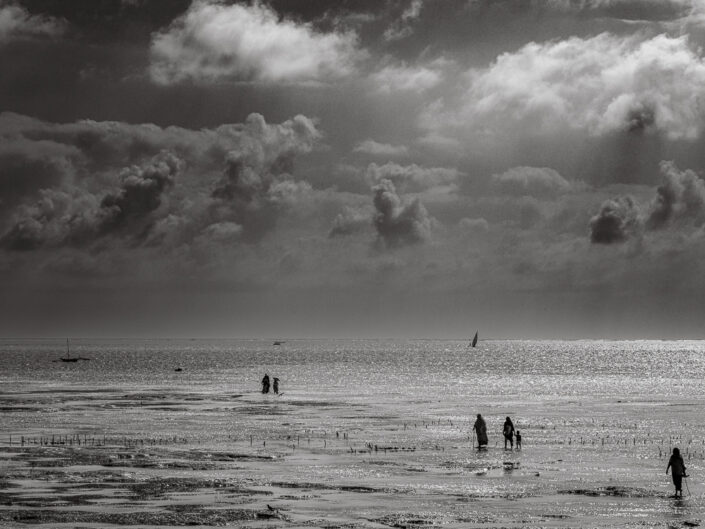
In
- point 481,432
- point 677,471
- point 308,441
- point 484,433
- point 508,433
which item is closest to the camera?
point 677,471

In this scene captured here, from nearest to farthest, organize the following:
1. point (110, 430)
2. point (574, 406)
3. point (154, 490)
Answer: point (154, 490), point (110, 430), point (574, 406)

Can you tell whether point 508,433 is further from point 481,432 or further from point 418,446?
point 418,446

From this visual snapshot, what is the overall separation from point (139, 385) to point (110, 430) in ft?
235

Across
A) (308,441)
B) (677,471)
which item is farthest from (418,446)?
(677,471)

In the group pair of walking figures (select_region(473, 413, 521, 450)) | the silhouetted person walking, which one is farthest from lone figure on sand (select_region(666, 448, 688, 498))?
the silhouetted person walking

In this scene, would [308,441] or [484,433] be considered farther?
[308,441]

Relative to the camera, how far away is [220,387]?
132000 mm

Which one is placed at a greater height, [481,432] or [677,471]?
[481,432]

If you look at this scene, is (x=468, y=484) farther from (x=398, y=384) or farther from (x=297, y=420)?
(x=398, y=384)

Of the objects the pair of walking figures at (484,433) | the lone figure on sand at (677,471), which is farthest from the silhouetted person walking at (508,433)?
the lone figure on sand at (677,471)

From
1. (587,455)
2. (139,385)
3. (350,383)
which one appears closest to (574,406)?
(587,455)

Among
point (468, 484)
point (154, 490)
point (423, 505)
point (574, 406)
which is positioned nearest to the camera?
point (423, 505)

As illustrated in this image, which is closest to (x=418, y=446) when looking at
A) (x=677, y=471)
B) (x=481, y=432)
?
(x=481, y=432)

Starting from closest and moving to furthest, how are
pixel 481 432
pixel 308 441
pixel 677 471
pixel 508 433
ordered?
pixel 677 471, pixel 481 432, pixel 508 433, pixel 308 441
